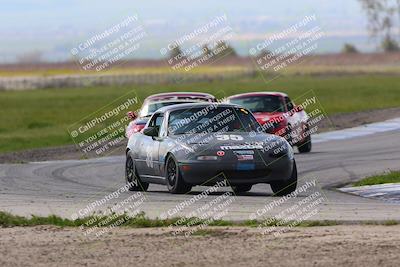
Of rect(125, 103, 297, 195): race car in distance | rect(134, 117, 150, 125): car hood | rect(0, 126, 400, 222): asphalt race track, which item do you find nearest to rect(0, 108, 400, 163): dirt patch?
rect(0, 126, 400, 222): asphalt race track

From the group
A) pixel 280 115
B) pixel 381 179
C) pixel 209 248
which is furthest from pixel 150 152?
pixel 280 115

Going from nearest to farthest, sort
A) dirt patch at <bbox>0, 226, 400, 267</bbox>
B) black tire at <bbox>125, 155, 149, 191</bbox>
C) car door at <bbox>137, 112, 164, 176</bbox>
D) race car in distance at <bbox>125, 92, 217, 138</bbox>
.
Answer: dirt patch at <bbox>0, 226, 400, 267</bbox> < car door at <bbox>137, 112, 164, 176</bbox> < black tire at <bbox>125, 155, 149, 191</bbox> < race car in distance at <bbox>125, 92, 217, 138</bbox>

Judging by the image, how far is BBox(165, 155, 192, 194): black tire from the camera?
18.2 meters

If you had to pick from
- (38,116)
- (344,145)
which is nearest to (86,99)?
(38,116)

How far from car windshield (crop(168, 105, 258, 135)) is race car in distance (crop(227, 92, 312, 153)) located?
9.39 metres

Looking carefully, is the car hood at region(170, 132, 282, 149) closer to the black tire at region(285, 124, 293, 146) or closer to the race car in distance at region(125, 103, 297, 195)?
the race car in distance at region(125, 103, 297, 195)

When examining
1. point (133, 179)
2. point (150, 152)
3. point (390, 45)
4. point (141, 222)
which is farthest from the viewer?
point (390, 45)

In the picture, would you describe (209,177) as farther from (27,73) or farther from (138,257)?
(27,73)

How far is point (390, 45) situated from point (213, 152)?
536 ft

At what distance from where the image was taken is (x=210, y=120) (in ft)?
62.1

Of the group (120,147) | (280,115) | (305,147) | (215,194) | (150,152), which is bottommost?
(305,147)

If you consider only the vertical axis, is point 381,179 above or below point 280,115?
above

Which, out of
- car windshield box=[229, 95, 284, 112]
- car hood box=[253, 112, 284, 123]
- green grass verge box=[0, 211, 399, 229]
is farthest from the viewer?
car windshield box=[229, 95, 284, 112]

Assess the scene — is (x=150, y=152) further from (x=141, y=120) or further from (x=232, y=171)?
(x=141, y=120)
